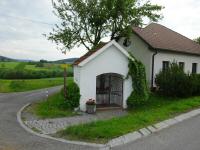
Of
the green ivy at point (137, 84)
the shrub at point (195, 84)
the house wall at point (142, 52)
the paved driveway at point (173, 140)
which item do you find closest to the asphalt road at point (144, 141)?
the paved driveway at point (173, 140)

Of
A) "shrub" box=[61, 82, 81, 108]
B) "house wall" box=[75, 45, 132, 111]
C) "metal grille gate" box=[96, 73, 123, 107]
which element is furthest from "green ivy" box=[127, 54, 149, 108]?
"shrub" box=[61, 82, 81, 108]

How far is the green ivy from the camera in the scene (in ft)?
57.3

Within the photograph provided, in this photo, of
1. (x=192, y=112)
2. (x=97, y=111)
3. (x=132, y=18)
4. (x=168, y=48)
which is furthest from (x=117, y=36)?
(x=192, y=112)

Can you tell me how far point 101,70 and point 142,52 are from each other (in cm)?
649

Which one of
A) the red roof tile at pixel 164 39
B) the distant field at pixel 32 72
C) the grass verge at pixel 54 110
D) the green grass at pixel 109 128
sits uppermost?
the red roof tile at pixel 164 39

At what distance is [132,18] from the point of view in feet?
69.8

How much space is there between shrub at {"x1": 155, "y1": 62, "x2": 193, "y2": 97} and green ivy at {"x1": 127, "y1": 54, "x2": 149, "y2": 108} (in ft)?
8.51

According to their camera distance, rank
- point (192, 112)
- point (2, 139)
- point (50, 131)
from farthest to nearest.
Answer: point (192, 112) → point (50, 131) → point (2, 139)

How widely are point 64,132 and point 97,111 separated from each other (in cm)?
654

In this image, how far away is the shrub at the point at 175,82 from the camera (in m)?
19.1

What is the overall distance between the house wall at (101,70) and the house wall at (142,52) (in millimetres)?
4331

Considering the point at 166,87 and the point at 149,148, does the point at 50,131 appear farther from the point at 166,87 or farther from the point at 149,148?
the point at 166,87

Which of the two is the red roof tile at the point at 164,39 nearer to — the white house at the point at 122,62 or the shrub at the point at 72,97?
the white house at the point at 122,62

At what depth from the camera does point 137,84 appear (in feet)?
58.0
